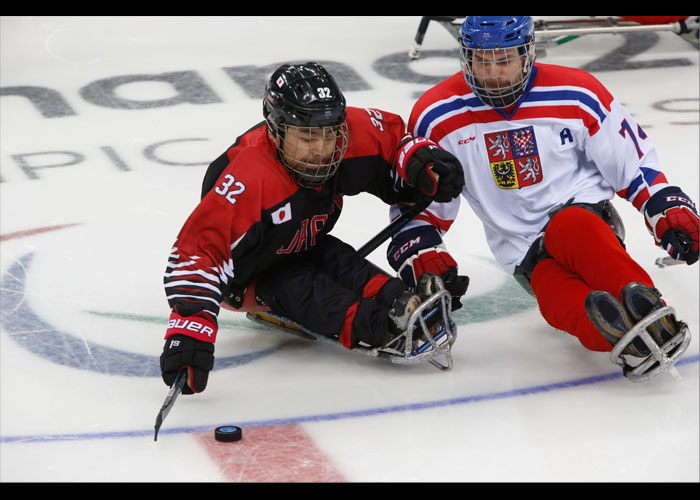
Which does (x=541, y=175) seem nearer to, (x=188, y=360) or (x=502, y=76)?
(x=502, y=76)

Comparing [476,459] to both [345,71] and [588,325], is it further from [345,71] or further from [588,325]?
[345,71]

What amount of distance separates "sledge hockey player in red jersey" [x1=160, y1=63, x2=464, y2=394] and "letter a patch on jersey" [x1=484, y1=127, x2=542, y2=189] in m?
0.17

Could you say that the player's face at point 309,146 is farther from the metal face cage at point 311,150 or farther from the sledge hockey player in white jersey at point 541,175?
the sledge hockey player in white jersey at point 541,175

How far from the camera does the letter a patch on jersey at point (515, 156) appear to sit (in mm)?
3271

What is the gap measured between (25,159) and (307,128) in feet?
6.88

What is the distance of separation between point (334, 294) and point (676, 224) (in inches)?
34.5

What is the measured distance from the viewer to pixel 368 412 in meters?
2.96

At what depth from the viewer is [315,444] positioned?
2805 mm

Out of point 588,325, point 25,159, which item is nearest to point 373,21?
point 25,159

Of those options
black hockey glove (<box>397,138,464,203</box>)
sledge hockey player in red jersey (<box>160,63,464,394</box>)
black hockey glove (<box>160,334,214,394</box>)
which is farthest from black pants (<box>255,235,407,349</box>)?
black hockey glove (<box>160,334,214,394</box>)

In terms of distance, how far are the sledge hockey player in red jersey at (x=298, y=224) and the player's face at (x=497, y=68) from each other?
0.22m

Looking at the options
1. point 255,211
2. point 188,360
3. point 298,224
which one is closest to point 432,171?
point 298,224

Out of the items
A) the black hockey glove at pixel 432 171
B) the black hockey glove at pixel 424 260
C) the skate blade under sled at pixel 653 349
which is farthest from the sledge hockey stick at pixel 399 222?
the skate blade under sled at pixel 653 349

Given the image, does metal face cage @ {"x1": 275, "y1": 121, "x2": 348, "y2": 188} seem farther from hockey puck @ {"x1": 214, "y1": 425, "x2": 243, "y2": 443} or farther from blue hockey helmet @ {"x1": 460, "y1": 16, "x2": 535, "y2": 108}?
hockey puck @ {"x1": 214, "y1": 425, "x2": 243, "y2": 443}
